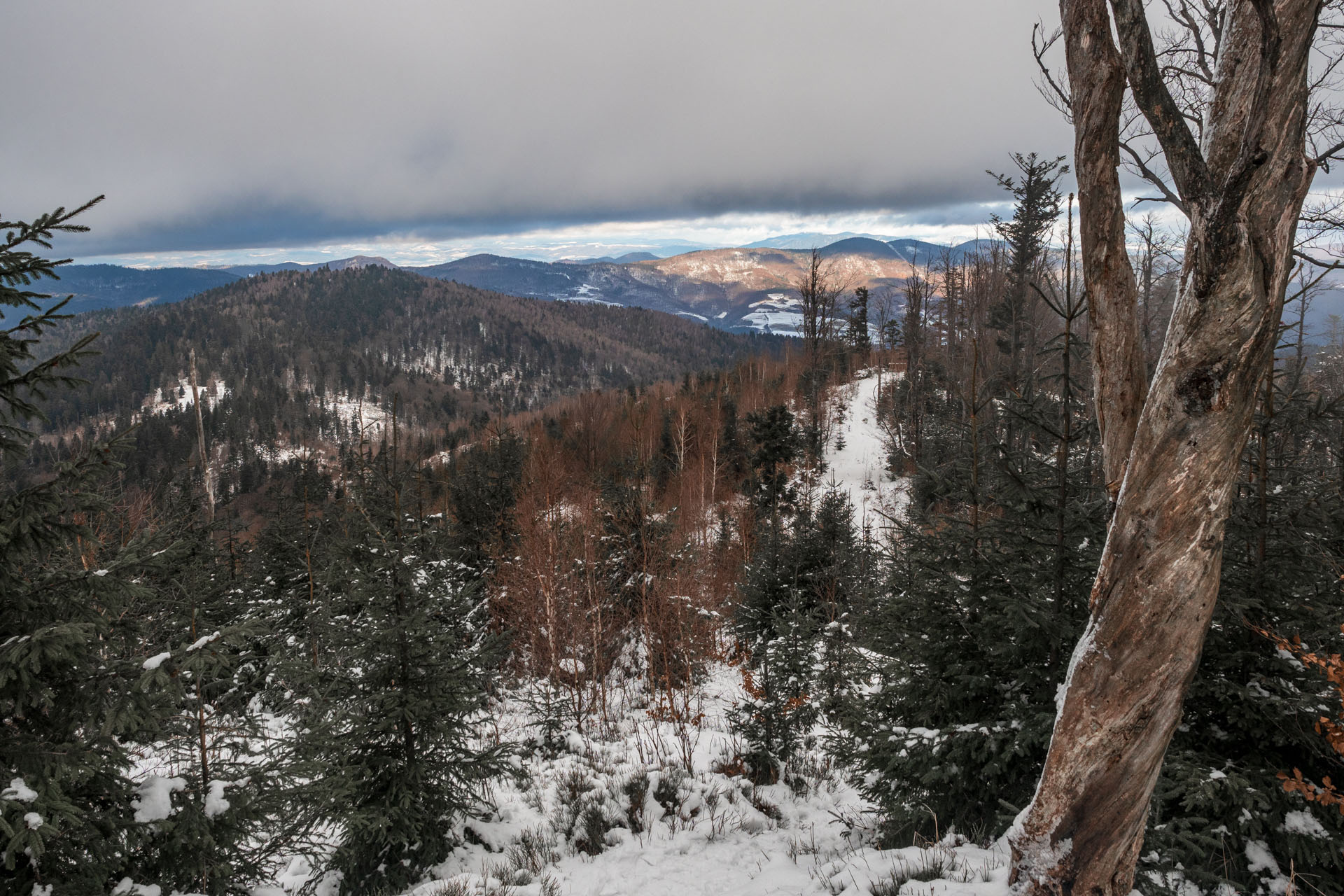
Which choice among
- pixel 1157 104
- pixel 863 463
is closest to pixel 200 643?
pixel 1157 104

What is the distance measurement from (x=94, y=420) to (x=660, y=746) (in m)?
214

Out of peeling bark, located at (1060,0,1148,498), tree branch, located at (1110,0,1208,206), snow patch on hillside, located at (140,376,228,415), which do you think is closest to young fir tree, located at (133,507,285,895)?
peeling bark, located at (1060,0,1148,498)

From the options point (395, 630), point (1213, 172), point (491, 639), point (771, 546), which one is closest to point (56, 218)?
point (395, 630)

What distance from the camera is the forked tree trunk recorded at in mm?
A: 2742

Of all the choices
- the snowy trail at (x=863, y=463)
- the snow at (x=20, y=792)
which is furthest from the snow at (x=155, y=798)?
the snowy trail at (x=863, y=463)

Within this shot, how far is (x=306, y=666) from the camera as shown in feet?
18.7

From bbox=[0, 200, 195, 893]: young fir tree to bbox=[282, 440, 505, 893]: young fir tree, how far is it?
2121mm

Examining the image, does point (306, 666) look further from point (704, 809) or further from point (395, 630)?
point (704, 809)

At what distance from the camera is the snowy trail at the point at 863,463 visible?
2769cm

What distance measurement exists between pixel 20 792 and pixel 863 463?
35.8 m

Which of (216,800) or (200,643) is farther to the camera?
(216,800)

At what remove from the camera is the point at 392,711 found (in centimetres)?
584

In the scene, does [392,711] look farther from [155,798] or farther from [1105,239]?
[1105,239]

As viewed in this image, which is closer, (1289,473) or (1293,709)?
(1293,709)
